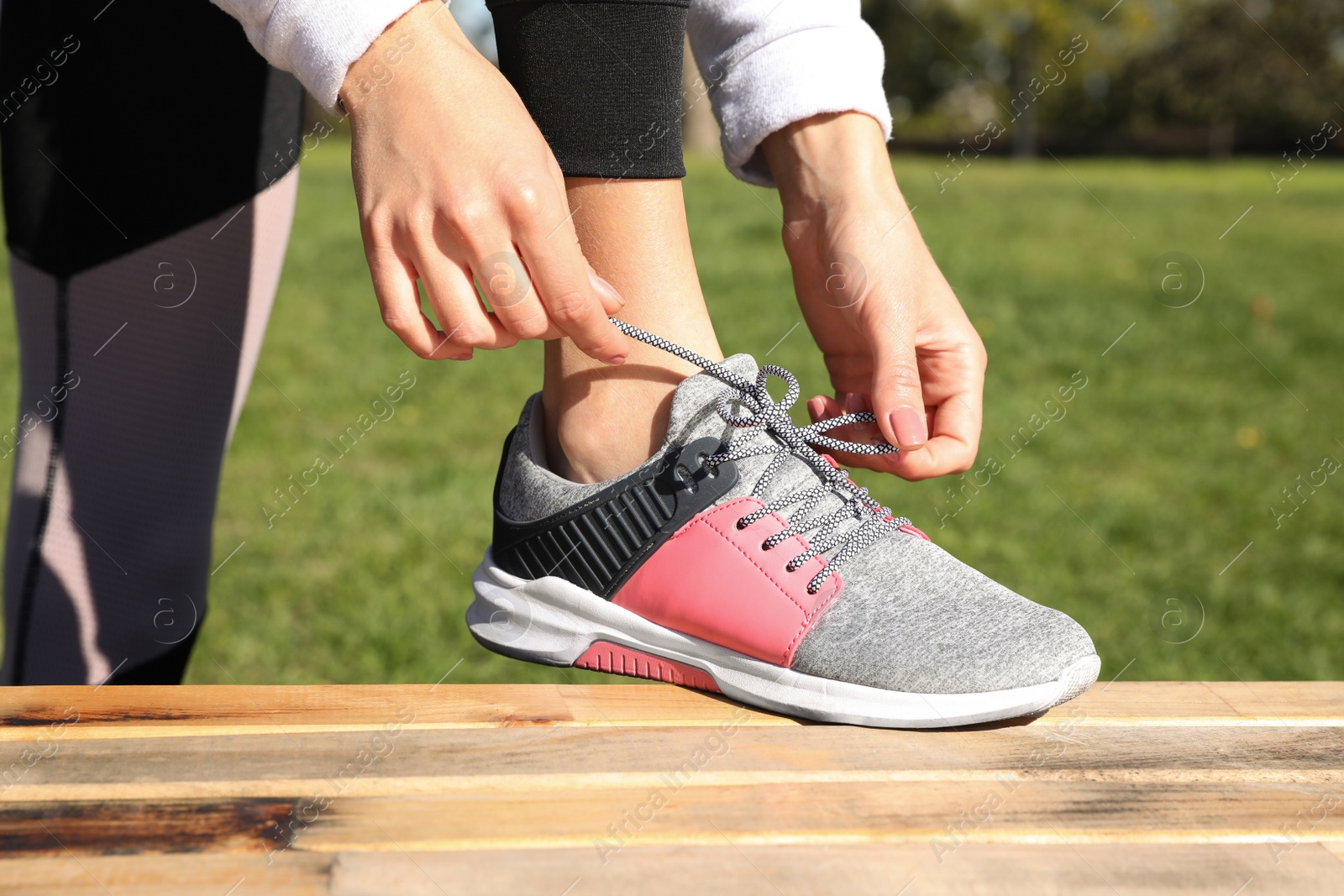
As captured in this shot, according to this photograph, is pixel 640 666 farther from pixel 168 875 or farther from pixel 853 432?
pixel 168 875

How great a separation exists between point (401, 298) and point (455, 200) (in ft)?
0.28

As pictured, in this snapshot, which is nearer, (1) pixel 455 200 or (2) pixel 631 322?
(1) pixel 455 200

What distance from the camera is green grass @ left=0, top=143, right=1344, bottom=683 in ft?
7.40

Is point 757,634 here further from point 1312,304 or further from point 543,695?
point 1312,304

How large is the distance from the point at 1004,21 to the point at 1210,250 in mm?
19812

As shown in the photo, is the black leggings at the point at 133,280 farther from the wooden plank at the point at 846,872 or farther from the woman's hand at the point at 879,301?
the wooden plank at the point at 846,872

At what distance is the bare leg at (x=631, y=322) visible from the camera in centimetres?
104

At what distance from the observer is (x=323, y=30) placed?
0.76 meters

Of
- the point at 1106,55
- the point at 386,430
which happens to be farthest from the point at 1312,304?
the point at 1106,55

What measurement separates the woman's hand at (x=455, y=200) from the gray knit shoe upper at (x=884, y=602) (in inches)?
11.6

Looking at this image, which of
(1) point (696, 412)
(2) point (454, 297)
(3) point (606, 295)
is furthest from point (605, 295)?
(1) point (696, 412)

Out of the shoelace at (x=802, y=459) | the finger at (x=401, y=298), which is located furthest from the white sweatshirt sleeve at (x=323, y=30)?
the shoelace at (x=802, y=459)

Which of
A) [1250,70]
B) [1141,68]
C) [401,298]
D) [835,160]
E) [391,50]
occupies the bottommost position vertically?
[1250,70]

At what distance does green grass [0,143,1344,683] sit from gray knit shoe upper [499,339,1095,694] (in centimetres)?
105
